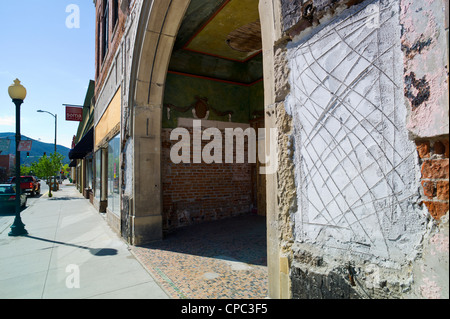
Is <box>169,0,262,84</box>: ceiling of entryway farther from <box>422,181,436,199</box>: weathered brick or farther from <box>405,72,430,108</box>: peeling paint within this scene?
<box>422,181,436,199</box>: weathered brick

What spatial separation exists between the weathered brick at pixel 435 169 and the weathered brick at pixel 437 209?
121mm

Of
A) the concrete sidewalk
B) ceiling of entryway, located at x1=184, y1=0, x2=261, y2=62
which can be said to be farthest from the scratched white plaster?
ceiling of entryway, located at x1=184, y1=0, x2=261, y2=62

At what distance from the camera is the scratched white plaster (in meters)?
1.38

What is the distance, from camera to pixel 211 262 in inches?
168

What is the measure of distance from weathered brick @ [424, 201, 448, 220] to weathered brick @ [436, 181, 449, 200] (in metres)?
0.03

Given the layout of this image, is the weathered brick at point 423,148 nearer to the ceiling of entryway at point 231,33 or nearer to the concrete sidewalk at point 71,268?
the concrete sidewalk at point 71,268

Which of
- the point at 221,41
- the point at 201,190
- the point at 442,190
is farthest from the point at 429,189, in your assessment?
the point at 221,41

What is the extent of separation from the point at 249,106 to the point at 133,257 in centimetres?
544

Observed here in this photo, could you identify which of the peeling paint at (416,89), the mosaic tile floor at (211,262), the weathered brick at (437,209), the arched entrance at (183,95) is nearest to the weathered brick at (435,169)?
the weathered brick at (437,209)

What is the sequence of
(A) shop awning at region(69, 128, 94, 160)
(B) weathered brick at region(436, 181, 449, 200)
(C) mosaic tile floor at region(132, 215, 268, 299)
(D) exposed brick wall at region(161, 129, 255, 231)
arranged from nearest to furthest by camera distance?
(B) weathered brick at region(436, 181, 449, 200)
(C) mosaic tile floor at region(132, 215, 268, 299)
(D) exposed brick wall at region(161, 129, 255, 231)
(A) shop awning at region(69, 128, 94, 160)

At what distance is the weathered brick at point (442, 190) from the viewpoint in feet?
3.91

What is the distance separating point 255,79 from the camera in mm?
8086

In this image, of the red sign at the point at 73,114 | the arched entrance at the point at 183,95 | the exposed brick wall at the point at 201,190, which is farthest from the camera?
the red sign at the point at 73,114

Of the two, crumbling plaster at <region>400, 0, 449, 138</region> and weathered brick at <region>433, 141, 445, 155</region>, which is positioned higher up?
crumbling plaster at <region>400, 0, 449, 138</region>
